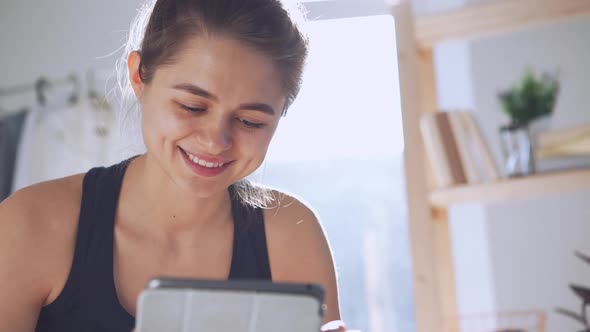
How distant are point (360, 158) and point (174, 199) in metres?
1.53

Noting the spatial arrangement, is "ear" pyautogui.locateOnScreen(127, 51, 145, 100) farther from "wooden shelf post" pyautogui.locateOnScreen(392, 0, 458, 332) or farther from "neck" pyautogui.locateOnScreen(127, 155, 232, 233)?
"wooden shelf post" pyautogui.locateOnScreen(392, 0, 458, 332)

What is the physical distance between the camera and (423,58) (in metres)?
1.59

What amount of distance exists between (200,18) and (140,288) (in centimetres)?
38

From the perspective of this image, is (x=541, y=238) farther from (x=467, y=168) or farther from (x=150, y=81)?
(x=150, y=81)

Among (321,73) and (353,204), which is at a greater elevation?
(321,73)

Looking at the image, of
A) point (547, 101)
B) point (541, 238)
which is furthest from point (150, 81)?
point (541, 238)

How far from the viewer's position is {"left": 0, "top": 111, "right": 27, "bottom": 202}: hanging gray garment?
2.32 m

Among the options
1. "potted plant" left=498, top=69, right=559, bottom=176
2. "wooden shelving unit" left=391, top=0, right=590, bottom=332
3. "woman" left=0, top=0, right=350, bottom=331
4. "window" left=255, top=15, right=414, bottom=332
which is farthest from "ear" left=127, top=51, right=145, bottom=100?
"window" left=255, top=15, right=414, bottom=332

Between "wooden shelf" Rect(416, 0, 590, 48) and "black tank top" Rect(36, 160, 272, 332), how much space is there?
0.76 metres

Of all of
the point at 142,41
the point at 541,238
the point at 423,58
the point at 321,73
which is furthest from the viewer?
the point at 321,73

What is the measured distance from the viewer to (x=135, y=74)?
3.25ft

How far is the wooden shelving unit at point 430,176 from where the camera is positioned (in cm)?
141

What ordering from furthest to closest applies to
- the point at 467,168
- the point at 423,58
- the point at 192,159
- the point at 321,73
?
the point at 321,73, the point at 423,58, the point at 467,168, the point at 192,159

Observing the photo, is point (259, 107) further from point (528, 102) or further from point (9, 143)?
point (9, 143)
